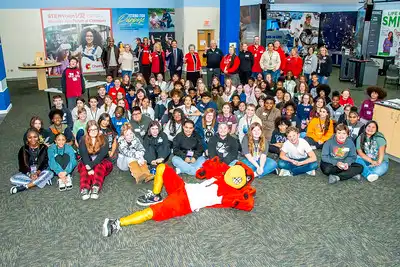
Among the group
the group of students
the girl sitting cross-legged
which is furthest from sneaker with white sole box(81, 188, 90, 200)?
the girl sitting cross-legged

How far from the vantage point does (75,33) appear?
13.6 meters

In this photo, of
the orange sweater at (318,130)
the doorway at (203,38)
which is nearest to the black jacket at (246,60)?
the orange sweater at (318,130)

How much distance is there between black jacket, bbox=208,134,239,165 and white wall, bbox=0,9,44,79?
10689 millimetres

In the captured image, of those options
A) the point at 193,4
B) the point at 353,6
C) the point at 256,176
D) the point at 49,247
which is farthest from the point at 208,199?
the point at 353,6

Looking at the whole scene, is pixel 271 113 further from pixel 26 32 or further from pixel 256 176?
pixel 26 32

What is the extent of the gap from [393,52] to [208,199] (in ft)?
39.1

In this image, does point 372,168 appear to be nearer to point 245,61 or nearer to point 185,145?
point 185,145

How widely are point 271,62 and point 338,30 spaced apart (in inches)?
309

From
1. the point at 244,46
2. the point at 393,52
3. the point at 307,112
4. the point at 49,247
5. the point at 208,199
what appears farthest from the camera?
the point at 393,52

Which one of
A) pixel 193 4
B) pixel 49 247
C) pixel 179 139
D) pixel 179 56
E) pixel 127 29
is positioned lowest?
pixel 49 247

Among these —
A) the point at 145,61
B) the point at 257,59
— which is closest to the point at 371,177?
the point at 257,59

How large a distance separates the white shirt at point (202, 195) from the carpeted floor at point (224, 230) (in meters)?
0.12

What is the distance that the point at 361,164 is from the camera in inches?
197

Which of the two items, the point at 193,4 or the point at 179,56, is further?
the point at 193,4
